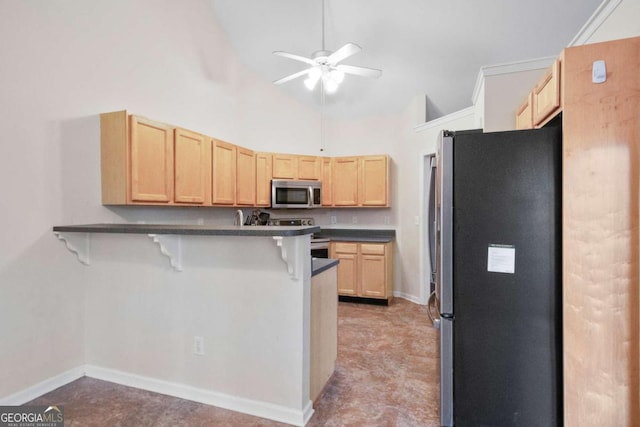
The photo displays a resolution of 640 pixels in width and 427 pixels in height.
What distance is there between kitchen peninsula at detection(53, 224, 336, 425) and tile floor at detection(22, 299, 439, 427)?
10 centimetres

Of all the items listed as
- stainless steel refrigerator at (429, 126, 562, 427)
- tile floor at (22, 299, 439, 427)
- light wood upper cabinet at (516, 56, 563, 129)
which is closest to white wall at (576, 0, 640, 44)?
light wood upper cabinet at (516, 56, 563, 129)

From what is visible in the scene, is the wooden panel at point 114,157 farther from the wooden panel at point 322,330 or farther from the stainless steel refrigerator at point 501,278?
the stainless steel refrigerator at point 501,278

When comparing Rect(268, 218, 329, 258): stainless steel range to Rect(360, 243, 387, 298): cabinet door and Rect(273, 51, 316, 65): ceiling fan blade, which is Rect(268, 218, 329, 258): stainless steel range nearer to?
Rect(360, 243, 387, 298): cabinet door

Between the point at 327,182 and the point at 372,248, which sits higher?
the point at 327,182

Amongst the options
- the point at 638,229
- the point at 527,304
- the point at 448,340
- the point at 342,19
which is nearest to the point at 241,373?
the point at 448,340

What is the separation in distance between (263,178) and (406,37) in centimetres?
248

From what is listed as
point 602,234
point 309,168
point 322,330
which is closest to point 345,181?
point 309,168

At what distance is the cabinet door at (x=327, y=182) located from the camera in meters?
4.93

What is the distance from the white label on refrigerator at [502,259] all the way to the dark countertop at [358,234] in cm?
284

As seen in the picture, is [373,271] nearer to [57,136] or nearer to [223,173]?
[223,173]

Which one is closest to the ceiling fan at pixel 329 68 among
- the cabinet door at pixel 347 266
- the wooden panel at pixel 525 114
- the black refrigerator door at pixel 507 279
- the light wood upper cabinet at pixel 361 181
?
the wooden panel at pixel 525 114

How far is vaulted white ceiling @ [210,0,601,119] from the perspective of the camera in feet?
10.2

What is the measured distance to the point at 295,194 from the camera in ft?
15.1

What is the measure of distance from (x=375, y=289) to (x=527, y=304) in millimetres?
2886
